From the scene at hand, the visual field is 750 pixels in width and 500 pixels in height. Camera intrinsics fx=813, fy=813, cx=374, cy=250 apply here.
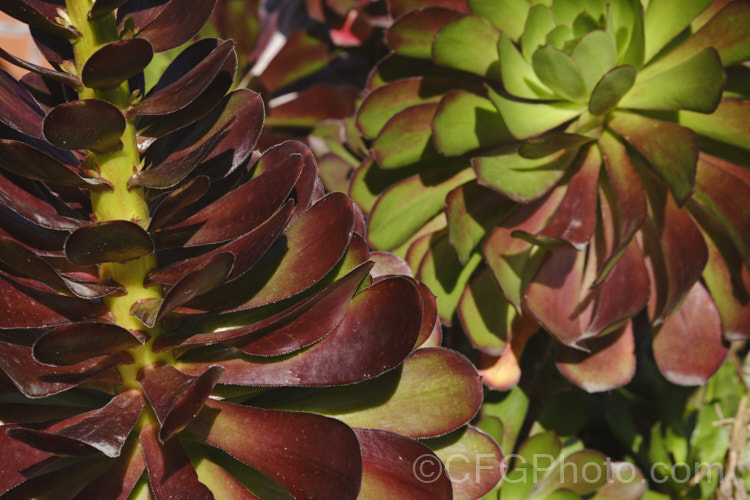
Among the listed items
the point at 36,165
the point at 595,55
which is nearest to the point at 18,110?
the point at 36,165

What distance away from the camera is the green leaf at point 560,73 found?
538mm

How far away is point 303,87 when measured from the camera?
2.97ft

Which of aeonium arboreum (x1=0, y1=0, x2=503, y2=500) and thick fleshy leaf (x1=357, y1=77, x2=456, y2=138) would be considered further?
thick fleshy leaf (x1=357, y1=77, x2=456, y2=138)

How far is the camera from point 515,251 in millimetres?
Result: 542

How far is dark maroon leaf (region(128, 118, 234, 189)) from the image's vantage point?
1.24ft

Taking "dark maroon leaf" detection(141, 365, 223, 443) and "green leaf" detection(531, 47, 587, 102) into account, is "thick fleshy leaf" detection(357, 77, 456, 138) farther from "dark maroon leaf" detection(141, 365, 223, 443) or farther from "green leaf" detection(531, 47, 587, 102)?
"dark maroon leaf" detection(141, 365, 223, 443)

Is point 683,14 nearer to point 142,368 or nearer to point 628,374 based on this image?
point 628,374

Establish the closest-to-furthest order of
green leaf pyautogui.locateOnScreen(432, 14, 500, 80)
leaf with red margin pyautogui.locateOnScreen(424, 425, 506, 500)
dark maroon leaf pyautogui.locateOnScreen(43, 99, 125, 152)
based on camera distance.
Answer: dark maroon leaf pyautogui.locateOnScreen(43, 99, 125, 152) < leaf with red margin pyautogui.locateOnScreen(424, 425, 506, 500) < green leaf pyautogui.locateOnScreen(432, 14, 500, 80)

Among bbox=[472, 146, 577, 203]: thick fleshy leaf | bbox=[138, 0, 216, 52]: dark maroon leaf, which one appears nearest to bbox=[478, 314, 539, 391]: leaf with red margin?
bbox=[472, 146, 577, 203]: thick fleshy leaf

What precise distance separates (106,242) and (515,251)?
0.92 ft

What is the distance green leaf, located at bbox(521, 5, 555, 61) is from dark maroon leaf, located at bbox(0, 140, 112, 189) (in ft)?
1.08

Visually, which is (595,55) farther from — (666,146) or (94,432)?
(94,432)

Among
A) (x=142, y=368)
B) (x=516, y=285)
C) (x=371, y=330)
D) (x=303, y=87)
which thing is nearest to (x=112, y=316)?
(x=142, y=368)

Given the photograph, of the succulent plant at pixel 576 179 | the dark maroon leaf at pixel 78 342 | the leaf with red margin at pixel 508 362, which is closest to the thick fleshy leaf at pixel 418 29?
the succulent plant at pixel 576 179
